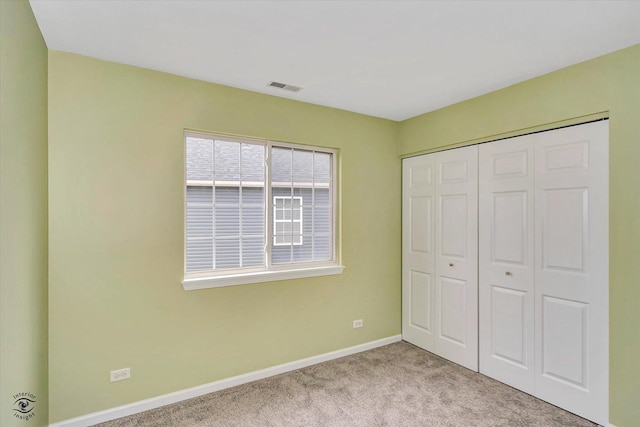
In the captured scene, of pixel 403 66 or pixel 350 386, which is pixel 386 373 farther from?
pixel 403 66

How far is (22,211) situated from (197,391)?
5.89 feet

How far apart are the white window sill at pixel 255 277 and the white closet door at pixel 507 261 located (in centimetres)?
140

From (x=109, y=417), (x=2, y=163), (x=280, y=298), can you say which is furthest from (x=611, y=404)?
(x=2, y=163)

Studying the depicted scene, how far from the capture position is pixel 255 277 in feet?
9.43

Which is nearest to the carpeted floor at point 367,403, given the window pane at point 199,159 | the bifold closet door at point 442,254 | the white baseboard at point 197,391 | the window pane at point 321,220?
the white baseboard at point 197,391

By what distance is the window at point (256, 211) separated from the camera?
274 centimetres

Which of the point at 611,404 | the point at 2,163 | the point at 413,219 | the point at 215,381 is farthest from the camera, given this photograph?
the point at 413,219

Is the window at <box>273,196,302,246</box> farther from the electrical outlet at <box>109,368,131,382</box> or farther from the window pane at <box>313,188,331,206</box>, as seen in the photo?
the electrical outlet at <box>109,368,131,382</box>

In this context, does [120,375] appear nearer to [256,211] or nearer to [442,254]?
[256,211]

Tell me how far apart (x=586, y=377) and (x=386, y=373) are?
4.87ft

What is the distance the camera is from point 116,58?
2303 millimetres

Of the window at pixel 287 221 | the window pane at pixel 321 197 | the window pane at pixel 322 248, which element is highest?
the window pane at pixel 321 197

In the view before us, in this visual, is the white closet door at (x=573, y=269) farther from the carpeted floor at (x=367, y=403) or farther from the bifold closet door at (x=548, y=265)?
the carpeted floor at (x=367, y=403)

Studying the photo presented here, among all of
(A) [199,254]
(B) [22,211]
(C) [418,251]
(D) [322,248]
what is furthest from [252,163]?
(C) [418,251]
